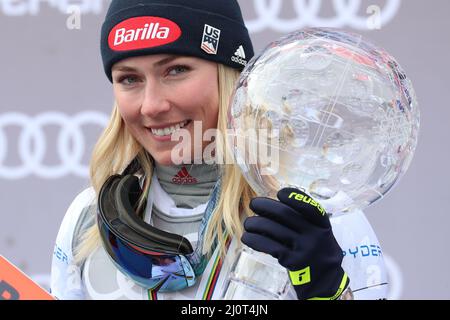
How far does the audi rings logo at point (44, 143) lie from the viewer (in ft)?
9.64

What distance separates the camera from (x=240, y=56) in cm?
155

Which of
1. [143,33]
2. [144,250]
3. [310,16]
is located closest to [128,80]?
[143,33]

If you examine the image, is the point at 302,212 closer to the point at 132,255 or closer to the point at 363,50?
the point at 363,50

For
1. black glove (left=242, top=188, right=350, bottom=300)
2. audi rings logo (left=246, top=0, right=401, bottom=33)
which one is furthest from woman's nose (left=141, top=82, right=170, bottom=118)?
audi rings logo (left=246, top=0, right=401, bottom=33)

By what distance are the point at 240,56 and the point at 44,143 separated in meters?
1.60

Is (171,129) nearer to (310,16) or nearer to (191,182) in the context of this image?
(191,182)

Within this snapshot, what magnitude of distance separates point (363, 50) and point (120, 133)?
0.64 meters

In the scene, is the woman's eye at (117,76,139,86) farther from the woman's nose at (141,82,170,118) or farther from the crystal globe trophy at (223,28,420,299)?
the crystal globe trophy at (223,28,420,299)

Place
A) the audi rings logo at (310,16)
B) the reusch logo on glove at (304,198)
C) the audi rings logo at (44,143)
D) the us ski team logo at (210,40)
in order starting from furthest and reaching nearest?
the audi rings logo at (44,143)
the audi rings logo at (310,16)
the us ski team logo at (210,40)
the reusch logo on glove at (304,198)

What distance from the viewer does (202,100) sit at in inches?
56.6

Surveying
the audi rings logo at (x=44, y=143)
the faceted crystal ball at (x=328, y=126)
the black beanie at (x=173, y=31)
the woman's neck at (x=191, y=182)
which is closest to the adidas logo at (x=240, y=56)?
the black beanie at (x=173, y=31)

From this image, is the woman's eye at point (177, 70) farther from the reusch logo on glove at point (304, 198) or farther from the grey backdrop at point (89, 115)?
the grey backdrop at point (89, 115)

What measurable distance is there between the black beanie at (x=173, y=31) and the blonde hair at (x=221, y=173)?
5 centimetres

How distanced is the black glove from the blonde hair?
29 centimetres
